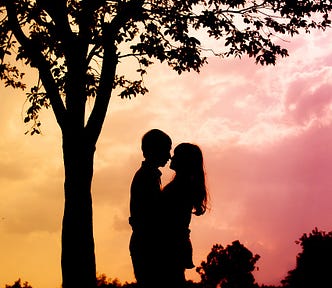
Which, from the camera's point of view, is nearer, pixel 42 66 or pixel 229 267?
pixel 42 66

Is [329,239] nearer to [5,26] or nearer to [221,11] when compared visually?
[221,11]

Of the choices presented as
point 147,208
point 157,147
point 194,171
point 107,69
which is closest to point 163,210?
point 147,208

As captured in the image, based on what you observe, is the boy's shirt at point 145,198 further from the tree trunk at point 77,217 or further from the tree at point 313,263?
the tree at point 313,263

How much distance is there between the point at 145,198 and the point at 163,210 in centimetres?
23

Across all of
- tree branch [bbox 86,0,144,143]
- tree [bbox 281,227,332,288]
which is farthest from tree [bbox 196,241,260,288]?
tree branch [bbox 86,0,144,143]

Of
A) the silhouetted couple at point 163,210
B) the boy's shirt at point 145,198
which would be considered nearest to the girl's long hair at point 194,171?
the silhouetted couple at point 163,210

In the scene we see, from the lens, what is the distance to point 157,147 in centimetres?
560

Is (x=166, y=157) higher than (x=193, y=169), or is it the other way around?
(x=166, y=157)

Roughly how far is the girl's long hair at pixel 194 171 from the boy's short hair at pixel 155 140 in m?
0.17

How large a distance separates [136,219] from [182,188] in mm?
607

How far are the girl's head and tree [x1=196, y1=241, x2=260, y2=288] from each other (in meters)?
69.4

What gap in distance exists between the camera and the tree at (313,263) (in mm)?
22406

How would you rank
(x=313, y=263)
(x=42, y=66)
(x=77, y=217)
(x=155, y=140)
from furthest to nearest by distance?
(x=313, y=263) < (x=42, y=66) < (x=77, y=217) < (x=155, y=140)

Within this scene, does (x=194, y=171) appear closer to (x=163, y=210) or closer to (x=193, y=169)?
(x=193, y=169)
